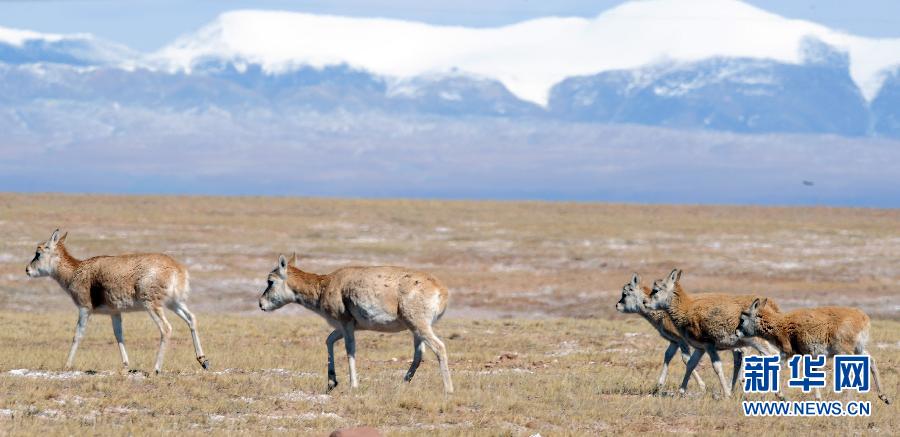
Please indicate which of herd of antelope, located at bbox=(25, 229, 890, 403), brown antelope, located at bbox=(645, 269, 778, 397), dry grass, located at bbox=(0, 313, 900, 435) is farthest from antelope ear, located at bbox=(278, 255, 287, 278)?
brown antelope, located at bbox=(645, 269, 778, 397)

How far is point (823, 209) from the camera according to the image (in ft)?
317

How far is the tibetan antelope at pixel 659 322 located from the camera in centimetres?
2034

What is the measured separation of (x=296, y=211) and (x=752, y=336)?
63743 mm

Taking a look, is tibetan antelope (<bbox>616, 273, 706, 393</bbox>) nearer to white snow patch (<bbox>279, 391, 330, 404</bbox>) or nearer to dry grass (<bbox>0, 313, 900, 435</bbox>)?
dry grass (<bbox>0, 313, 900, 435</bbox>)

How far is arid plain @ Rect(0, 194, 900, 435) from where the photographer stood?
57.8 ft

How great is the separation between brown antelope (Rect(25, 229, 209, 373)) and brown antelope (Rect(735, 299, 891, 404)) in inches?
348

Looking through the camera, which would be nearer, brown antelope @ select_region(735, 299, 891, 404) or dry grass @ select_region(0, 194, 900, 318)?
brown antelope @ select_region(735, 299, 891, 404)

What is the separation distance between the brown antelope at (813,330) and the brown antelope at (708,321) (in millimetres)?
220

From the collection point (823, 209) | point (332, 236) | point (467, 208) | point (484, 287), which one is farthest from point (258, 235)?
point (823, 209)

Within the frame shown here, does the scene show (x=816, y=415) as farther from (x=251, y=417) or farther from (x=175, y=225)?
(x=175, y=225)

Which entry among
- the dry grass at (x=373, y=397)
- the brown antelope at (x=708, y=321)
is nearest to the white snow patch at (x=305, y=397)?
the dry grass at (x=373, y=397)

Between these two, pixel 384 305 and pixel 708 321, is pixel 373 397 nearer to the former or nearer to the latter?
pixel 384 305

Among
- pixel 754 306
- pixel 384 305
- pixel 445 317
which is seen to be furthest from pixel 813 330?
pixel 445 317

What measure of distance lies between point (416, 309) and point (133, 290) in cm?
509
